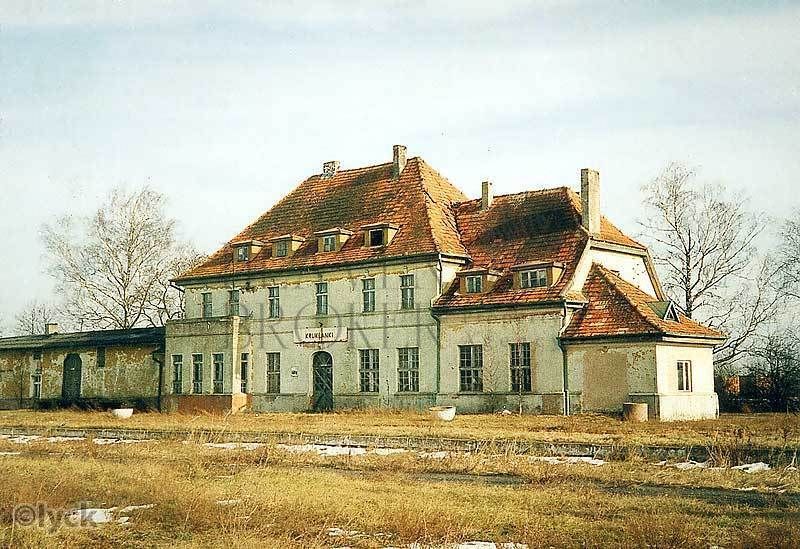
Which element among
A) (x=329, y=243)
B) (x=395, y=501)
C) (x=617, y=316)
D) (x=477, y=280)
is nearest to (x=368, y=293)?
(x=329, y=243)

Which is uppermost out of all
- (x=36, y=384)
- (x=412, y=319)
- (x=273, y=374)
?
(x=412, y=319)

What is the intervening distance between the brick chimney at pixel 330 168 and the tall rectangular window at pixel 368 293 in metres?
8.79

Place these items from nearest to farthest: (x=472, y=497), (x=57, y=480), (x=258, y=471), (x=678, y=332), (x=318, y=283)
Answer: (x=472, y=497) → (x=57, y=480) → (x=258, y=471) → (x=678, y=332) → (x=318, y=283)

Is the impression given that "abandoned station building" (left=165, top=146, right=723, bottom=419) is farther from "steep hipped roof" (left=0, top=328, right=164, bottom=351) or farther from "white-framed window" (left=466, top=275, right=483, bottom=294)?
"steep hipped roof" (left=0, top=328, right=164, bottom=351)

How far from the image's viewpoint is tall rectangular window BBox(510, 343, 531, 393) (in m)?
37.7

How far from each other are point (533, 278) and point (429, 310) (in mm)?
4646

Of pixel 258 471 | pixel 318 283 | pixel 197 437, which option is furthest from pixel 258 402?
pixel 258 471

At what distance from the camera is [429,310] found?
40375mm

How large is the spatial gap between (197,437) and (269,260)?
1896 cm

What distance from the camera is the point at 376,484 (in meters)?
17.0

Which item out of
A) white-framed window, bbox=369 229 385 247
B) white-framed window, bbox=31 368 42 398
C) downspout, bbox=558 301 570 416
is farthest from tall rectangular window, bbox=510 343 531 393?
white-framed window, bbox=31 368 42 398

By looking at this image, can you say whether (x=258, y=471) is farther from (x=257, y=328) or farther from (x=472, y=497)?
(x=257, y=328)

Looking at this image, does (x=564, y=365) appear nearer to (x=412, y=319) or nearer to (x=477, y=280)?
(x=477, y=280)

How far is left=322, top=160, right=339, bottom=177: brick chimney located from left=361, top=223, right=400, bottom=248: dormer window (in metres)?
7.23
